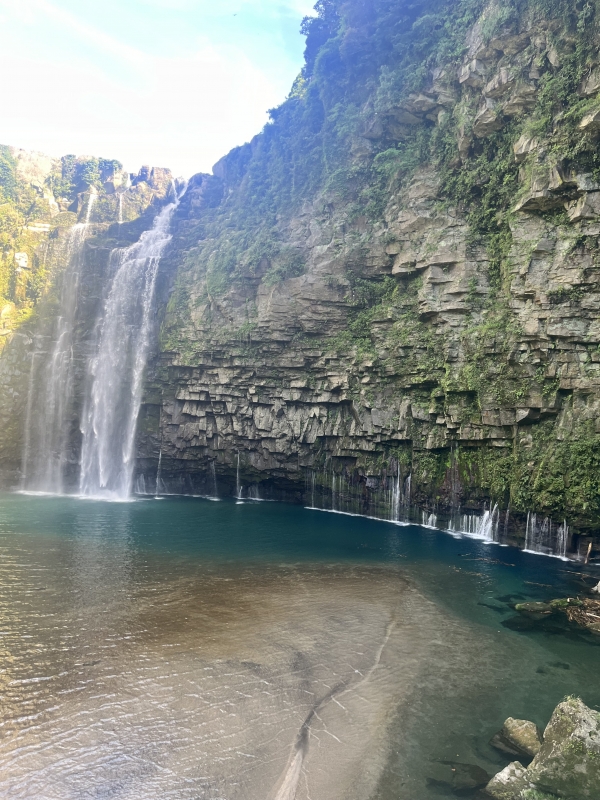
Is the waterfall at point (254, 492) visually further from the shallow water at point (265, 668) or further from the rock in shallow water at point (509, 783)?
the rock in shallow water at point (509, 783)

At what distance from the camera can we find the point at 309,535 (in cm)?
2598

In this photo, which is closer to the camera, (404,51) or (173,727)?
(173,727)

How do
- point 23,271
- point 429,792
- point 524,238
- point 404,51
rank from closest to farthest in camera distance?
point 429,792, point 524,238, point 404,51, point 23,271

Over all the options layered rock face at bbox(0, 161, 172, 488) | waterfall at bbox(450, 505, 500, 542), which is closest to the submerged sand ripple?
waterfall at bbox(450, 505, 500, 542)

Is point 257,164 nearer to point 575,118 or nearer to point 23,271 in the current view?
point 23,271

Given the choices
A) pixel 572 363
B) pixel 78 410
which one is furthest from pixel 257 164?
pixel 572 363

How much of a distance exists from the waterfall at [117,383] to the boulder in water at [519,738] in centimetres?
3236

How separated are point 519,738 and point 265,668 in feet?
17.6

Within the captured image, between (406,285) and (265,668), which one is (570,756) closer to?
(265,668)

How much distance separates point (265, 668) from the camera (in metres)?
11.7

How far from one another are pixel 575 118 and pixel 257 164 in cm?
2904

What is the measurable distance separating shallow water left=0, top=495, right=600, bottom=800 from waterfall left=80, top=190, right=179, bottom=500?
16.9m

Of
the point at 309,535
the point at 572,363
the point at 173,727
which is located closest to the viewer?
the point at 173,727

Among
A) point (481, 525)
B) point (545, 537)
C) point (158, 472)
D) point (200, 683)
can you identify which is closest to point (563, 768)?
point (200, 683)
